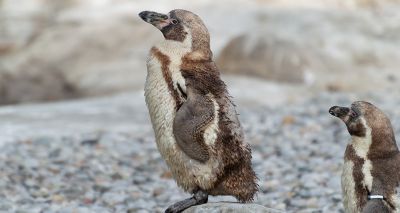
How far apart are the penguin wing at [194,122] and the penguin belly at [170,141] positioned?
5 cm

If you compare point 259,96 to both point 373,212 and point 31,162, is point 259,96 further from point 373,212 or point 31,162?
point 373,212

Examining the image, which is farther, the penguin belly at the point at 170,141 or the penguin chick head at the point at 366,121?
the penguin chick head at the point at 366,121

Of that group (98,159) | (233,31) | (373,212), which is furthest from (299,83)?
(373,212)

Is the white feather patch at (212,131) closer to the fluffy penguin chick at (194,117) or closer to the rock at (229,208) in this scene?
the fluffy penguin chick at (194,117)

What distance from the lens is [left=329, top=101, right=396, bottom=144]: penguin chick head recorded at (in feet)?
15.8

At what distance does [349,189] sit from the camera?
16.0ft

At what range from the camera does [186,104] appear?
4.57 m

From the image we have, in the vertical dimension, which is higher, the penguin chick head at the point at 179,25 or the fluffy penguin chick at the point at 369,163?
the penguin chick head at the point at 179,25

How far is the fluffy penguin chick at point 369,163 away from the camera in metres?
4.71

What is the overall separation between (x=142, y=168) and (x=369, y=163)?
12.9 feet

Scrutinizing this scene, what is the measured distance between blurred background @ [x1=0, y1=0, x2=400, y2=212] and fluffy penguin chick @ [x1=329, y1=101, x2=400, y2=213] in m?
1.70

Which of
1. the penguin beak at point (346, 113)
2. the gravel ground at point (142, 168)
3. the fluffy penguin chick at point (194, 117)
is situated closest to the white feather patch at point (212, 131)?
the fluffy penguin chick at point (194, 117)

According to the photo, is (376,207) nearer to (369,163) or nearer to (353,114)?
(369,163)

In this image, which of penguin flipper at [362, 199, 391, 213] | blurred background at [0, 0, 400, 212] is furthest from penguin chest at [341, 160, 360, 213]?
blurred background at [0, 0, 400, 212]
